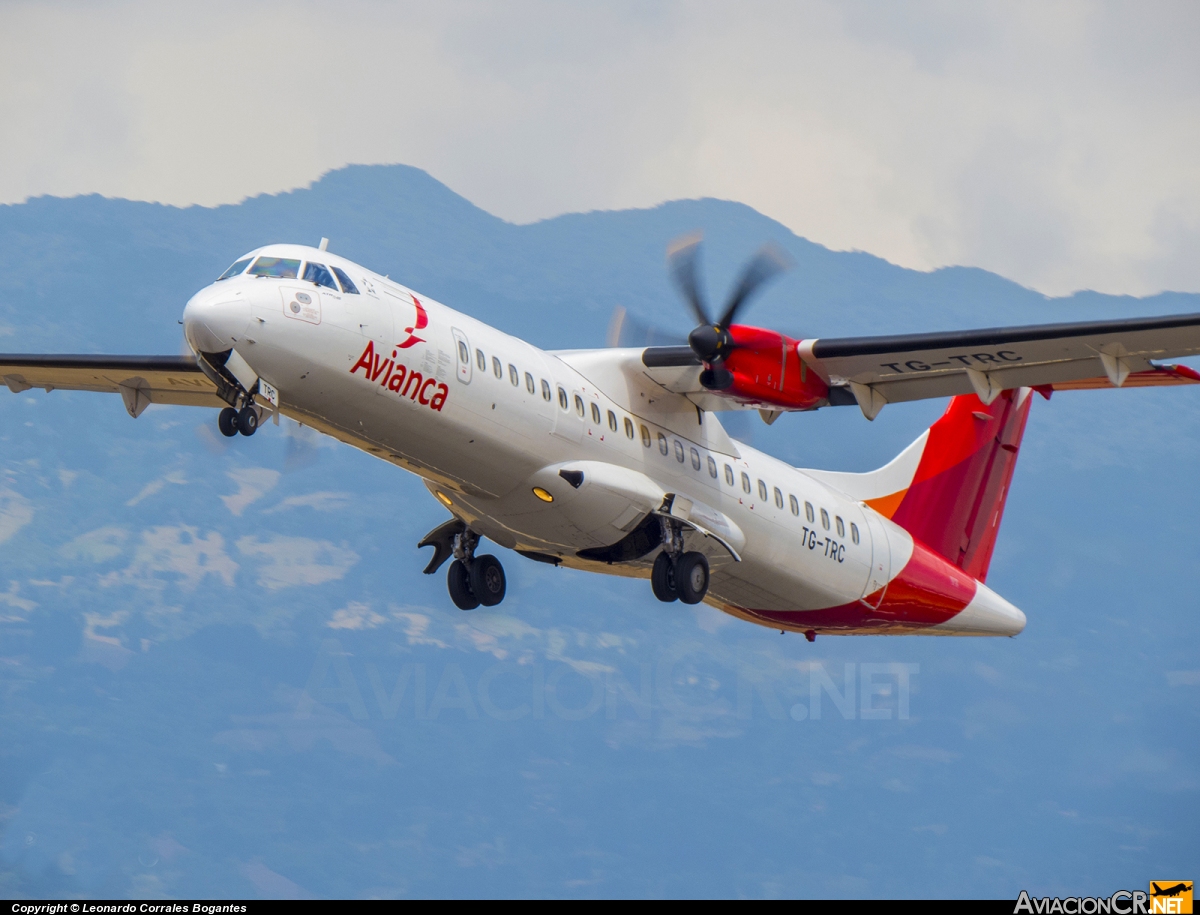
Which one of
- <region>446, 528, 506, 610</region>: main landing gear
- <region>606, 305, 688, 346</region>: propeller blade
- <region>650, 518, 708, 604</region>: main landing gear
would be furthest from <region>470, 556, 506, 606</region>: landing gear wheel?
<region>606, 305, 688, 346</region>: propeller blade

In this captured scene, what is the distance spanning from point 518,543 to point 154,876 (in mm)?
21487

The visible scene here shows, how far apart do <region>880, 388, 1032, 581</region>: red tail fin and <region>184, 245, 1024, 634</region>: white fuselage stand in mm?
841

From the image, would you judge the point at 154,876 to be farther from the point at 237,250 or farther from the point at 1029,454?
the point at 237,250

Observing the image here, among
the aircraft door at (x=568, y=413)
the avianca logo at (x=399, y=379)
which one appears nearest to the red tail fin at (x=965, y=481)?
the aircraft door at (x=568, y=413)

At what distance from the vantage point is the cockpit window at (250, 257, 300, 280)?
1198 cm

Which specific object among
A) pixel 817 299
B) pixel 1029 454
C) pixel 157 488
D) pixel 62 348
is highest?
pixel 817 299

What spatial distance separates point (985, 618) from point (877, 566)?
198 cm

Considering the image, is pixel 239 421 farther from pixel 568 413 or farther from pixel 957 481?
pixel 957 481

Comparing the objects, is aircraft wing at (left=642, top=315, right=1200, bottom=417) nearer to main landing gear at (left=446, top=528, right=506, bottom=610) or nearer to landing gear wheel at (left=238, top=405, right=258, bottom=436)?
main landing gear at (left=446, top=528, right=506, bottom=610)

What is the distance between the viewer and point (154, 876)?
106 feet

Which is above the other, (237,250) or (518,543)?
(237,250)

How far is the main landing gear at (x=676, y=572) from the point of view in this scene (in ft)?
47.0

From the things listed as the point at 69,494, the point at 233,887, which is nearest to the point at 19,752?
the point at 233,887

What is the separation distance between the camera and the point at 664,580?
1445cm
